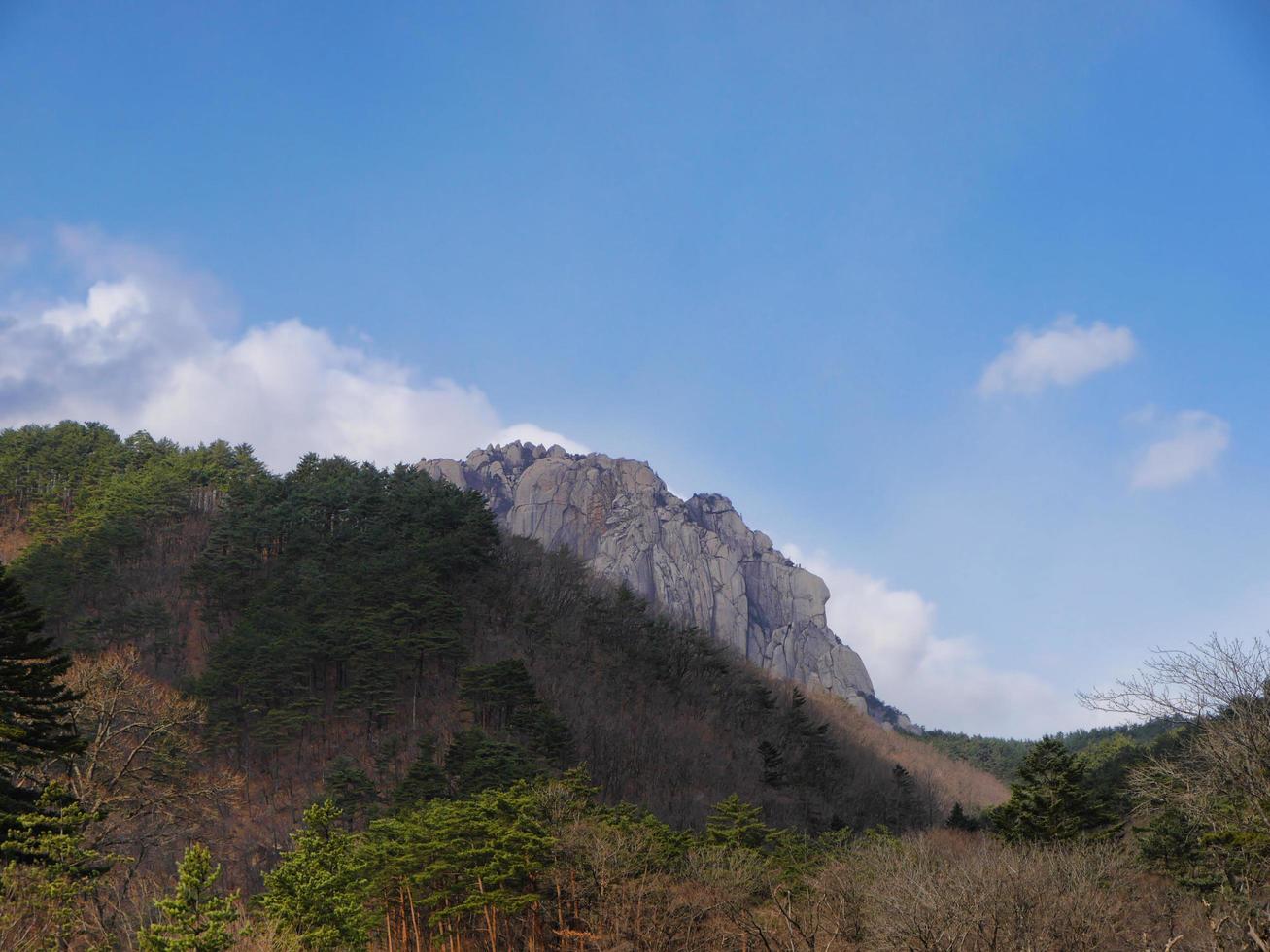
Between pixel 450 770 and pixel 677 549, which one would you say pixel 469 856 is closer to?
pixel 450 770

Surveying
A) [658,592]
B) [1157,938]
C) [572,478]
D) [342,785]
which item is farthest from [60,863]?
[572,478]

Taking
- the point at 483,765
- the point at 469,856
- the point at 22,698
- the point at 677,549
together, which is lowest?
the point at 469,856

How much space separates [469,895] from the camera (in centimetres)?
3228

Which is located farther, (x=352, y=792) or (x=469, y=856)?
(x=352, y=792)

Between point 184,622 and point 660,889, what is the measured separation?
50.4 m

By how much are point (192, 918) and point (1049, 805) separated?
4463 cm

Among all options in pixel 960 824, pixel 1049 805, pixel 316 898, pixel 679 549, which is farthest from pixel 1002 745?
pixel 316 898

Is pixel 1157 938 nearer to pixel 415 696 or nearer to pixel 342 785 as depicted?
pixel 342 785

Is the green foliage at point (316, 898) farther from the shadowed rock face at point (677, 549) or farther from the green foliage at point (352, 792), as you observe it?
the shadowed rock face at point (677, 549)

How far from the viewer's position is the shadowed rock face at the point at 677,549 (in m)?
164

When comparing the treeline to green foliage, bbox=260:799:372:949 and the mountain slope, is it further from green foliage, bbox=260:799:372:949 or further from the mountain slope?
green foliage, bbox=260:799:372:949

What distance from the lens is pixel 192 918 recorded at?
55.2 ft

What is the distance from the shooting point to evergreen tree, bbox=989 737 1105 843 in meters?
48.0

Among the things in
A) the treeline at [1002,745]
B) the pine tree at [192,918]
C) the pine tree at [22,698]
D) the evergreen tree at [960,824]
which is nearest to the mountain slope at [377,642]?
the evergreen tree at [960,824]
